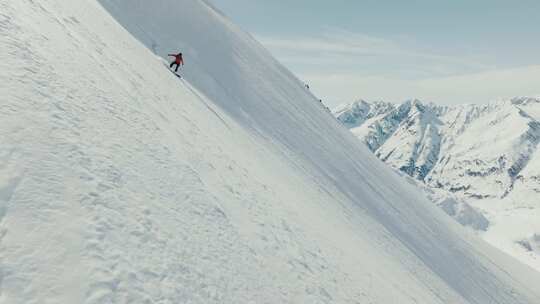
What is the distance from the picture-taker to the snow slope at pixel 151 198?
786 centimetres

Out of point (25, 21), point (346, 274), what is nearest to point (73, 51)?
point (25, 21)

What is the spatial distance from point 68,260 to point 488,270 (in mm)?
43060

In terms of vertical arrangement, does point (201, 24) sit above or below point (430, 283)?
above

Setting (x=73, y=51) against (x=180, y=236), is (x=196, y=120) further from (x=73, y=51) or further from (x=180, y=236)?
(x=180, y=236)

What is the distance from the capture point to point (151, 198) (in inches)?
426

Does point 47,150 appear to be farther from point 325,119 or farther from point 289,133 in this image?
point 325,119

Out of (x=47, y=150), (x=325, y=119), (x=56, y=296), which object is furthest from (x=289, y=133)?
(x=56, y=296)

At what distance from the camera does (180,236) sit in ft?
33.7

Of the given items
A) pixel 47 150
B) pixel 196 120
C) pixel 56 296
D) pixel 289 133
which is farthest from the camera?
pixel 289 133

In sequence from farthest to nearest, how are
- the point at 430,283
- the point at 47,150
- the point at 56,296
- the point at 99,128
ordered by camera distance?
the point at 430,283
the point at 99,128
the point at 47,150
the point at 56,296

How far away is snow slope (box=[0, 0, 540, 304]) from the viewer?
25.8ft

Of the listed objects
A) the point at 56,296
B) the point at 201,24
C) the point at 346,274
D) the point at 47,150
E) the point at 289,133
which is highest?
the point at 201,24

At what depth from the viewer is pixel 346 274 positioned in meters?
15.6

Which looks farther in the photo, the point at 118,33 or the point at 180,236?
the point at 118,33
